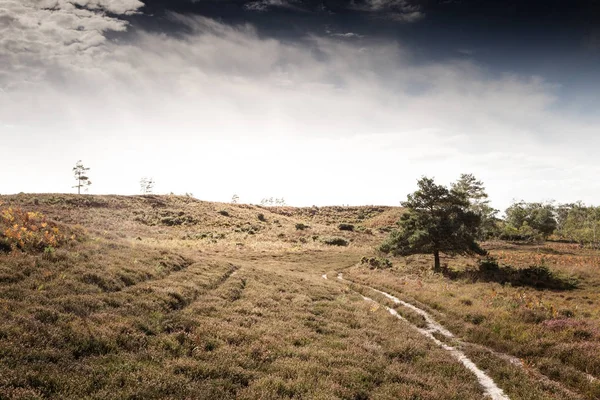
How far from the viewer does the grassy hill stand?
915 centimetres

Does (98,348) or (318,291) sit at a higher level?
(98,348)

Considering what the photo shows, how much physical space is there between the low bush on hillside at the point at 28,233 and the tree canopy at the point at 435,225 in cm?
3145

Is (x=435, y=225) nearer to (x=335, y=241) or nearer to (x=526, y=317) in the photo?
(x=526, y=317)

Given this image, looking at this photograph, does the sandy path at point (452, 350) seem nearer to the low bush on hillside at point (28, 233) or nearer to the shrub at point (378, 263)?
the shrub at point (378, 263)

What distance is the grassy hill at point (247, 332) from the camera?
9148mm

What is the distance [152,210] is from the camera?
3452 inches

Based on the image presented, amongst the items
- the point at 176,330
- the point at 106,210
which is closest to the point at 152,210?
the point at 106,210

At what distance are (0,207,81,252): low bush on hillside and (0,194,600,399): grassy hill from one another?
11cm

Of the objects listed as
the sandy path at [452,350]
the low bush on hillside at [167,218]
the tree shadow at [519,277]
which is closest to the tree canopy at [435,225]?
the tree shadow at [519,277]

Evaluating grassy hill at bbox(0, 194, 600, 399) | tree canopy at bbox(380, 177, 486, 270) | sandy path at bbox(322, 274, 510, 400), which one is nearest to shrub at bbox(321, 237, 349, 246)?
tree canopy at bbox(380, 177, 486, 270)

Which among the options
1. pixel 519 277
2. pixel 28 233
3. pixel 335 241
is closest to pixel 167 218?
pixel 335 241

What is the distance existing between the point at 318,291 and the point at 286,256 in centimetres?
2532

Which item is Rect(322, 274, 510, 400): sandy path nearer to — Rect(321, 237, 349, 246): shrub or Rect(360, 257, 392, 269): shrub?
Rect(360, 257, 392, 269): shrub

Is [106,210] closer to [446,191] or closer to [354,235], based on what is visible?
[354,235]
